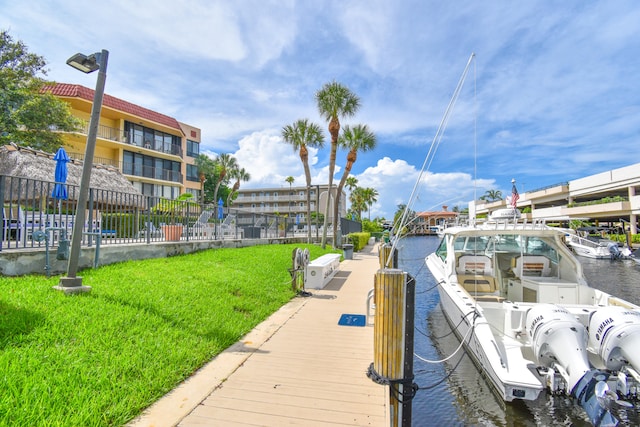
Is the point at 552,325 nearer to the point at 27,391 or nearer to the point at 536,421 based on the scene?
the point at 536,421

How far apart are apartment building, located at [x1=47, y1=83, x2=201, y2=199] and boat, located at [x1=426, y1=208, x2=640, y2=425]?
29.5m

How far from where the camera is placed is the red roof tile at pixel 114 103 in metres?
26.8

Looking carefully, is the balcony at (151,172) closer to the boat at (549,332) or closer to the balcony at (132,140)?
the balcony at (132,140)

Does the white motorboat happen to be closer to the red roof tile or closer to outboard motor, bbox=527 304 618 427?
outboard motor, bbox=527 304 618 427

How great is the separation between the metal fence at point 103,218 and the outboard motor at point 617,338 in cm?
886

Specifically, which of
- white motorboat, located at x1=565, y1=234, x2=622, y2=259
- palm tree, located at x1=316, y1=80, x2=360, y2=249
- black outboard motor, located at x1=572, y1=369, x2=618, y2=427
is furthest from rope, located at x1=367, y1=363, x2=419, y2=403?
white motorboat, located at x1=565, y1=234, x2=622, y2=259

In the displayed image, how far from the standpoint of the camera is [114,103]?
29688mm

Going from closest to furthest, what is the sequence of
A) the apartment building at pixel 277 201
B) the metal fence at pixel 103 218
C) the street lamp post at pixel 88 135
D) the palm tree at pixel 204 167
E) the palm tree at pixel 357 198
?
the street lamp post at pixel 88 135 → the metal fence at pixel 103 218 → the palm tree at pixel 204 167 → the palm tree at pixel 357 198 → the apartment building at pixel 277 201

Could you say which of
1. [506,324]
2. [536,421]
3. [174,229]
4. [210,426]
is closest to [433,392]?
[536,421]

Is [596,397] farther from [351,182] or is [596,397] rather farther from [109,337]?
[351,182]

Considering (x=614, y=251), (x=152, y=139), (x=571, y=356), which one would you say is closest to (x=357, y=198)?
(x=152, y=139)

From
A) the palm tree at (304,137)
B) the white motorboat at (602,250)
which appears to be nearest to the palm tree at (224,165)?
the palm tree at (304,137)

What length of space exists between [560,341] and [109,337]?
5.75 meters

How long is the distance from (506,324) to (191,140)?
39843mm
